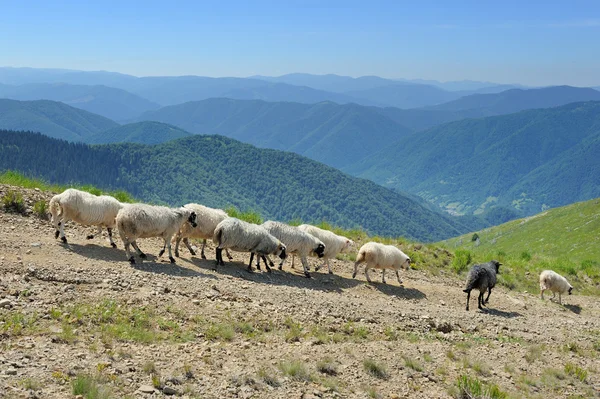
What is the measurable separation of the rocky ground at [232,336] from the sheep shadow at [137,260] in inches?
2.5

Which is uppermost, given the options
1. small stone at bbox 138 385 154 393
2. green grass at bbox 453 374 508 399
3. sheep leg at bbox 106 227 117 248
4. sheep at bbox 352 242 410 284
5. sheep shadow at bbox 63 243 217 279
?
sheep at bbox 352 242 410 284

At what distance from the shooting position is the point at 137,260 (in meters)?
14.2

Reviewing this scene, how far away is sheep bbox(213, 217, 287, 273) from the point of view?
1549 cm

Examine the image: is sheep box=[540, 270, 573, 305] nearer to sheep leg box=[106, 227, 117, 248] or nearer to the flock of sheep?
the flock of sheep

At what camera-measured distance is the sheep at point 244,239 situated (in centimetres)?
1549

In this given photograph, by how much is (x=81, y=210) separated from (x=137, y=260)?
2.40m

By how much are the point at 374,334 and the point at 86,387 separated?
6824 millimetres

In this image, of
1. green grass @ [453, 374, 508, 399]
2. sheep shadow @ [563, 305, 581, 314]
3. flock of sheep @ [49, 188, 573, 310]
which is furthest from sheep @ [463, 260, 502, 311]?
green grass @ [453, 374, 508, 399]

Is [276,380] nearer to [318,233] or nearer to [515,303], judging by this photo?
[318,233]

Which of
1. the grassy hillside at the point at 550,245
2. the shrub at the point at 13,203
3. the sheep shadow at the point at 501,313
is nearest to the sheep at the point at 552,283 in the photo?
the grassy hillside at the point at 550,245

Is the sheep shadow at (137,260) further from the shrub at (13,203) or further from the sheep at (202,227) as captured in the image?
the shrub at (13,203)

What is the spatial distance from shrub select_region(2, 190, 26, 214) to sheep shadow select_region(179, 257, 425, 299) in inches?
228

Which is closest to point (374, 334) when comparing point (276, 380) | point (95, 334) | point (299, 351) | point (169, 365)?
point (299, 351)

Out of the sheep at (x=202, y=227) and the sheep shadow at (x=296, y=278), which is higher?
the sheep at (x=202, y=227)
